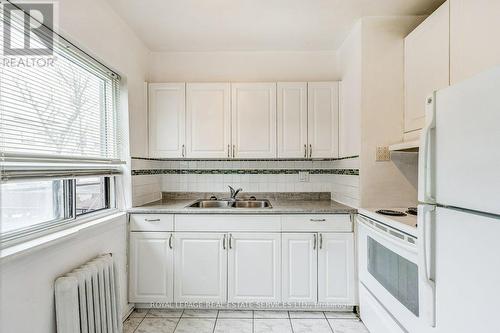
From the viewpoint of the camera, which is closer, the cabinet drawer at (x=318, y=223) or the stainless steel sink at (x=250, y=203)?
the cabinet drawer at (x=318, y=223)

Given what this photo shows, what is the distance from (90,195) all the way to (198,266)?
105 cm

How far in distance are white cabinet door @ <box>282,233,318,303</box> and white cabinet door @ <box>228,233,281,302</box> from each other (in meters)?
0.07

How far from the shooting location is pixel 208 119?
265 centimetres

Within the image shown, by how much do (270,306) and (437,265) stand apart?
61.2 inches

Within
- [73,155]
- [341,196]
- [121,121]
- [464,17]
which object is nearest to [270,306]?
[341,196]

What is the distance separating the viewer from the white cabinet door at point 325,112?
2.62 meters

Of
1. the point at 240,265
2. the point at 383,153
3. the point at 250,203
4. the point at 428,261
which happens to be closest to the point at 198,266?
the point at 240,265

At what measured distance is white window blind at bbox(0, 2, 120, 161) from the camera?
1289 millimetres

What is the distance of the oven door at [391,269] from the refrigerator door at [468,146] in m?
0.56

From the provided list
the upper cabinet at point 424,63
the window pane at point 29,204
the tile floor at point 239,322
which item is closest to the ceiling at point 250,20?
the upper cabinet at point 424,63

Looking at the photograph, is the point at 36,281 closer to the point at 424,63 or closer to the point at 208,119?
the point at 208,119

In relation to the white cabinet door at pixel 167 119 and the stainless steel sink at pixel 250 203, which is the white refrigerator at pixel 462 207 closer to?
the stainless steel sink at pixel 250 203

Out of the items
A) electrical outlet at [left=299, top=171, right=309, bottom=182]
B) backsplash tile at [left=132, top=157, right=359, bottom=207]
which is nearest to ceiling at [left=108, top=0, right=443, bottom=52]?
backsplash tile at [left=132, top=157, right=359, bottom=207]

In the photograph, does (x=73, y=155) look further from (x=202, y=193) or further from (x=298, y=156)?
(x=298, y=156)
